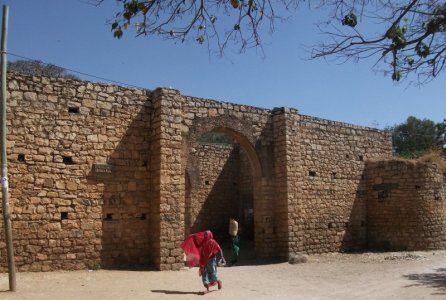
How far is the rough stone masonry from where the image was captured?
9.77m

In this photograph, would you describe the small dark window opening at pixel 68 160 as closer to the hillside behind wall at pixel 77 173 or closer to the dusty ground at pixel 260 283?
the hillside behind wall at pixel 77 173

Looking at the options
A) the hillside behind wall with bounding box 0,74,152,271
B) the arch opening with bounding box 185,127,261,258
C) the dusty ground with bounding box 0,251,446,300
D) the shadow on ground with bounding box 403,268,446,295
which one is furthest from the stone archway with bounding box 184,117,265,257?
the shadow on ground with bounding box 403,268,446,295

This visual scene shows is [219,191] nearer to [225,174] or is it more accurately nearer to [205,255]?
[225,174]

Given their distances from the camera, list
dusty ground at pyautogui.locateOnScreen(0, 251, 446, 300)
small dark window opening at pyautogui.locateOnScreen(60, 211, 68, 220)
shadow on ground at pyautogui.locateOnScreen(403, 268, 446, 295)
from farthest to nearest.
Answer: small dark window opening at pyautogui.locateOnScreen(60, 211, 68, 220) → shadow on ground at pyautogui.locateOnScreen(403, 268, 446, 295) → dusty ground at pyautogui.locateOnScreen(0, 251, 446, 300)

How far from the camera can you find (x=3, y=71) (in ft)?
25.8

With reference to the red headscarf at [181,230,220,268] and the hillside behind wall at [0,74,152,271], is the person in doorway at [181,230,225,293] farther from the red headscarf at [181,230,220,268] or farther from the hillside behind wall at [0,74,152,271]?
the hillside behind wall at [0,74,152,271]

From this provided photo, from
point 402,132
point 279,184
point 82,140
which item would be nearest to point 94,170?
point 82,140

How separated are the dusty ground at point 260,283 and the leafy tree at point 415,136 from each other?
2755 centimetres

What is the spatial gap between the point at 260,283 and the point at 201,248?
1798 millimetres

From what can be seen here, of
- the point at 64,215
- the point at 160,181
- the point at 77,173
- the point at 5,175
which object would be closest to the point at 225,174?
the point at 160,181

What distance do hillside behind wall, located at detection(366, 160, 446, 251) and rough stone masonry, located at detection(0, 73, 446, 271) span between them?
3 centimetres

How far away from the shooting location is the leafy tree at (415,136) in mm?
37562

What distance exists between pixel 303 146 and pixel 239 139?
224 cm

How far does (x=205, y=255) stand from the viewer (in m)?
8.62
